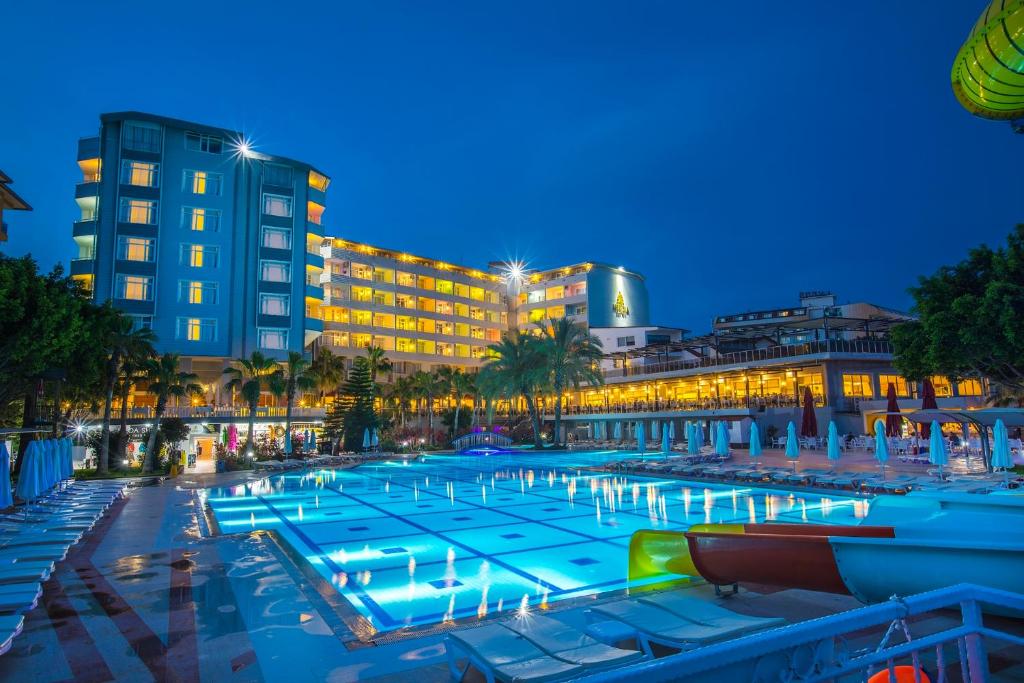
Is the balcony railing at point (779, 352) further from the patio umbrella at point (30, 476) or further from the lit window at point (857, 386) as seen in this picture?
the patio umbrella at point (30, 476)

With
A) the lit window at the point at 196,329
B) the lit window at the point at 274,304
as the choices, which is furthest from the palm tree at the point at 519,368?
the lit window at the point at 196,329

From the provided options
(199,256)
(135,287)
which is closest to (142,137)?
(199,256)

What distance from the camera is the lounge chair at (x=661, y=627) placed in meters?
4.11

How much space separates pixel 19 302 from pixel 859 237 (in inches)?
8601

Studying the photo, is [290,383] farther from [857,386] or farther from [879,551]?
[879,551]

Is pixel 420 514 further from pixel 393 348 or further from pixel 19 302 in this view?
pixel 393 348

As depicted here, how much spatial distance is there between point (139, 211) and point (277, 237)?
847 cm

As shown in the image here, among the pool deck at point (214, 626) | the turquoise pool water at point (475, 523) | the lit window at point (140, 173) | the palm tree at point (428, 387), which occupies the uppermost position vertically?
the lit window at point (140, 173)

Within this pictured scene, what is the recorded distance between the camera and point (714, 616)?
4582mm

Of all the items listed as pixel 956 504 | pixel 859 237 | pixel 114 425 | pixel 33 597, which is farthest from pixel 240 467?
pixel 859 237

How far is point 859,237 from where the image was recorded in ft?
634

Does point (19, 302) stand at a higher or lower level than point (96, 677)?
higher

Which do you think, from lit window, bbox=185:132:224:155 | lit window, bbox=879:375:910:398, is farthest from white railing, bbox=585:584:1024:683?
lit window, bbox=185:132:224:155

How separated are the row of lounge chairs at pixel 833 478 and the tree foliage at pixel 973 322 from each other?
13.7 feet
